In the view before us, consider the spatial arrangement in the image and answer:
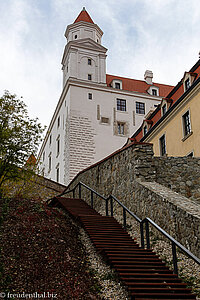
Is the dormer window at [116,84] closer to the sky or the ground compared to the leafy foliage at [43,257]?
closer to the sky

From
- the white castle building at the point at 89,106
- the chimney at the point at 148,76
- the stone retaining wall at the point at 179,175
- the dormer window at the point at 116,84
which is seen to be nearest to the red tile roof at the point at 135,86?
the white castle building at the point at 89,106

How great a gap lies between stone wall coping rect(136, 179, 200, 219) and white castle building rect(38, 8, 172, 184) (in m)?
20.5

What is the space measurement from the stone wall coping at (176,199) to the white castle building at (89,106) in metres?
20.5

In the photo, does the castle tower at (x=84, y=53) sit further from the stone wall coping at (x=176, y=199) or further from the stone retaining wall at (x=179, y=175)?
the stone wall coping at (x=176, y=199)

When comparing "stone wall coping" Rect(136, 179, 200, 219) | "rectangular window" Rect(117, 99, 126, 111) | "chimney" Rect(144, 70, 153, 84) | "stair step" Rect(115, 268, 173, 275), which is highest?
"chimney" Rect(144, 70, 153, 84)

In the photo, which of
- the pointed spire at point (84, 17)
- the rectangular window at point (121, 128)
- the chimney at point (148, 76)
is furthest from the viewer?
the chimney at point (148, 76)

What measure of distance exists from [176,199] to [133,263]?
2.97 meters

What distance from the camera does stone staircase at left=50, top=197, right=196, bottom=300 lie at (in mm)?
6566

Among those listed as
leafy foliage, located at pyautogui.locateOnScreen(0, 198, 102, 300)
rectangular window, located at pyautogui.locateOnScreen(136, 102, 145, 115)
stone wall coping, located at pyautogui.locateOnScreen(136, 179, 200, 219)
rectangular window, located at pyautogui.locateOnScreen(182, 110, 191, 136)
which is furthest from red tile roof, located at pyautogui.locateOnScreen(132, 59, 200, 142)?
→ leafy foliage, located at pyautogui.locateOnScreen(0, 198, 102, 300)

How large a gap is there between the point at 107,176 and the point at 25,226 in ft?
20.8

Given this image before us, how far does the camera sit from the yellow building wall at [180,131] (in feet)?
62.0

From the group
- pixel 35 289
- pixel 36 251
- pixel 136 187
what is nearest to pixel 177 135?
pixel 136 187

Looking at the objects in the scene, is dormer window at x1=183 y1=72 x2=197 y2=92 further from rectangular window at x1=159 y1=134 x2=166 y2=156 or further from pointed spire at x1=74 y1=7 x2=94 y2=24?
pointed spire at x1=74 y1=7 x2=94 y2=24

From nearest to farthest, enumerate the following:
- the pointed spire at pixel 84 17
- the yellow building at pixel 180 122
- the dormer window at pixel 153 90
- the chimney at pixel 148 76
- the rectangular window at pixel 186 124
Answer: the yellow building at pixel 180 122 → the rectangular window at pixel 186 124 → the dormer window at pixel 153 90 → the pointed spire at pixel 84 17 → the chimney at pixel 148 76
